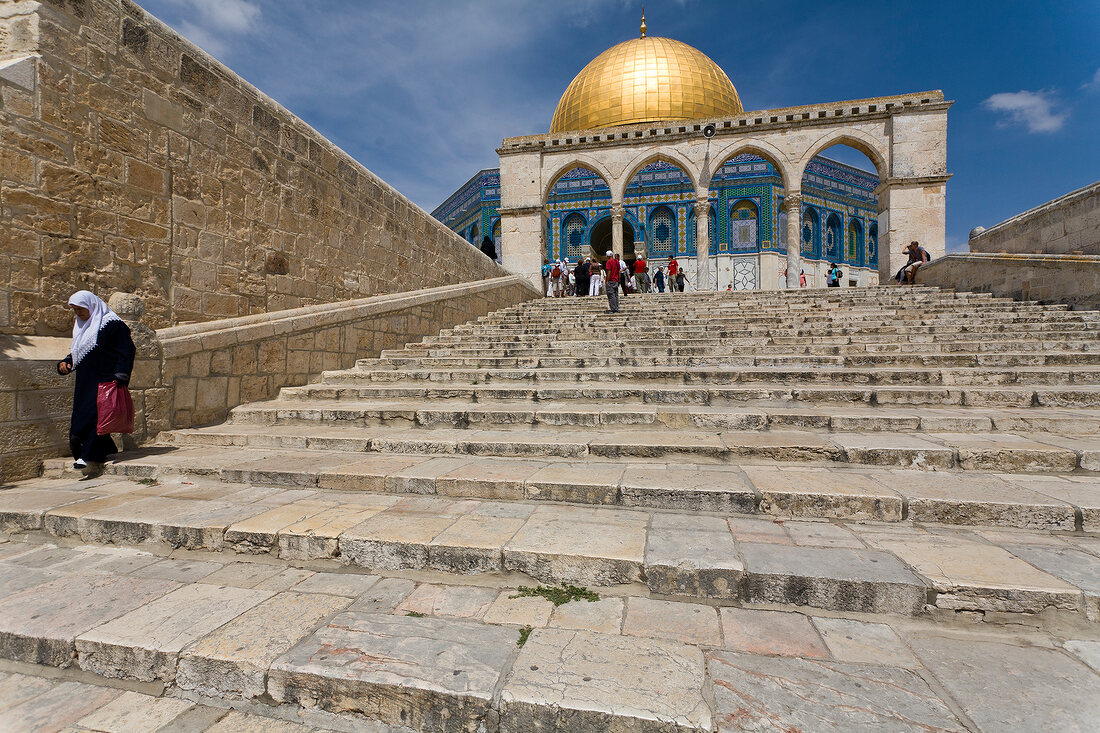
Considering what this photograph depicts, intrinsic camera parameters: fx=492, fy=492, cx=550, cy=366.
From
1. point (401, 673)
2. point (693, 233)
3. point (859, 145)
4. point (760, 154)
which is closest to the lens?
point (401, 673)

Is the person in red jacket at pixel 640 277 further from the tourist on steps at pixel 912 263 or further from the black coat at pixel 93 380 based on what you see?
the black coat at pixel 93 380

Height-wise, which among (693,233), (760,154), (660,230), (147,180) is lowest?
(147,180)

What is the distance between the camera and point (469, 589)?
223 centimetres

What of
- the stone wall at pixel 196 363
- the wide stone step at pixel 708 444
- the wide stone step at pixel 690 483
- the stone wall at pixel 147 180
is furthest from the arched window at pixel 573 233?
the wide stone step at pixel 690 483

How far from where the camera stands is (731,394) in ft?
15.7

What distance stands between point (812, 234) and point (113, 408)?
3157 centimetres

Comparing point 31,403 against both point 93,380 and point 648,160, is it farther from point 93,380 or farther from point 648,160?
point 648,160

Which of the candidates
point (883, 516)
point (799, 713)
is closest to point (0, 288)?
point (799, 713)

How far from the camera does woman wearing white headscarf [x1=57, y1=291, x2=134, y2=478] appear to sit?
3639 millimetres

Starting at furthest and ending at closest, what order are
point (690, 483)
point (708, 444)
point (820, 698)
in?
point (708, 444)
point (690, 483)
point (820, 698)

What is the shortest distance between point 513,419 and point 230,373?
304cm

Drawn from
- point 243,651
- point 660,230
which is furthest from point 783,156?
point 243,651

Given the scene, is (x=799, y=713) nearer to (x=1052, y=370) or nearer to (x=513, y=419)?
(x=513, y=419)

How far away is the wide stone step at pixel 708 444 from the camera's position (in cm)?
322
